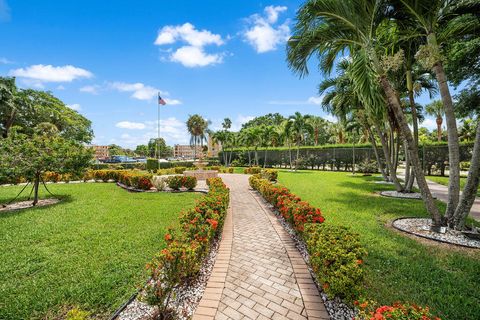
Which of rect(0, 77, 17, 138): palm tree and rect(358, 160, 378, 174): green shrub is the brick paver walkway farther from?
rect(0, 77, 17, 138): palm tree

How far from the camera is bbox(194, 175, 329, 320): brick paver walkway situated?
104 inches

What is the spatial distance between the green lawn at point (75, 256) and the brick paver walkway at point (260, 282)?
1.24m

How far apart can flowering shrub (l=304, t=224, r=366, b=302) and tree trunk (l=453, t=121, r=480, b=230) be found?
3.43 m

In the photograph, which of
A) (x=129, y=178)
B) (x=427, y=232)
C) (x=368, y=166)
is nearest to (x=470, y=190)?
(x=427, y=232)

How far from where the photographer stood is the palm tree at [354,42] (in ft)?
14.1

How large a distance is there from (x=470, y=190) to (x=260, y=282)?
5.04 m

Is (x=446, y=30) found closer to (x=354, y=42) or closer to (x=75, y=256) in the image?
(x=354, y=42)

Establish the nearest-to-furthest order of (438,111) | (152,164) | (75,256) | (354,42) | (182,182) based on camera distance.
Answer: (75,256) → (354,42) → (182,182) → (152,164) → (438,111)

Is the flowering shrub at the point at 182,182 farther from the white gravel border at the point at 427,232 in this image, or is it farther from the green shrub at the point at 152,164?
the green shrub at the point at 152,164

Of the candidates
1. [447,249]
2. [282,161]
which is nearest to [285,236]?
[447,249]

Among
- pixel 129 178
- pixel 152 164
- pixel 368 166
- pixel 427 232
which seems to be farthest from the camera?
pixel 152 164

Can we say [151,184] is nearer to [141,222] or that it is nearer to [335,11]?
[141,222]

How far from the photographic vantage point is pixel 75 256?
165 inches

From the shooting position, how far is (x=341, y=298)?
110 inches
